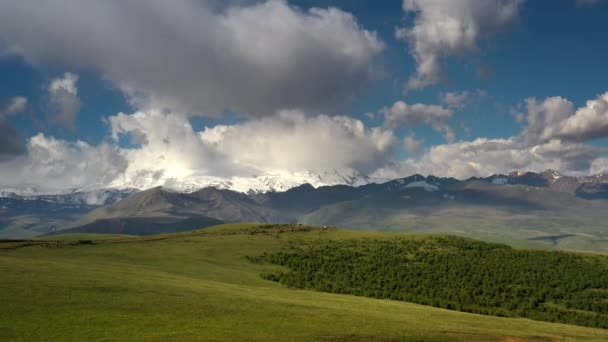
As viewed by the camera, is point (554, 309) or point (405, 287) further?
point (405, 287)

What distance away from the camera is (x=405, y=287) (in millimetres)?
88625

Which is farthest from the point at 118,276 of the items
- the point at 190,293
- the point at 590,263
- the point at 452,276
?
the point at 590,263

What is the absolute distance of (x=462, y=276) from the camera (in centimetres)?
9788

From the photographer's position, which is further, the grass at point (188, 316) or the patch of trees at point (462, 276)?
the patch of trees at point (462, 276)

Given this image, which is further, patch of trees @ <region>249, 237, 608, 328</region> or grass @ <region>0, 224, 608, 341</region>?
patch of trees @ <region>249, 237, 608, 328</region>

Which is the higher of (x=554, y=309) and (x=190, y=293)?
(x=190, y=293)

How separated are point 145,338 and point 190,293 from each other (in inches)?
625

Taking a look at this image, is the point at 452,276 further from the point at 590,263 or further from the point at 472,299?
the point at 590,263

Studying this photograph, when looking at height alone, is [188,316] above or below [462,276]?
above

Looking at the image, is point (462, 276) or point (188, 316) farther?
point (462, 276)

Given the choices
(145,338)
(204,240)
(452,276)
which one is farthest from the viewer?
(204,240)

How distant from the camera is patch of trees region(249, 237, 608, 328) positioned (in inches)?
3155

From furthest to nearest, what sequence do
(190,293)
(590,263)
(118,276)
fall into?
1. (590,263)
2. (118,276)
3. (190,293)

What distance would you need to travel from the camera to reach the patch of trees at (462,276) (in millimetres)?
80125
